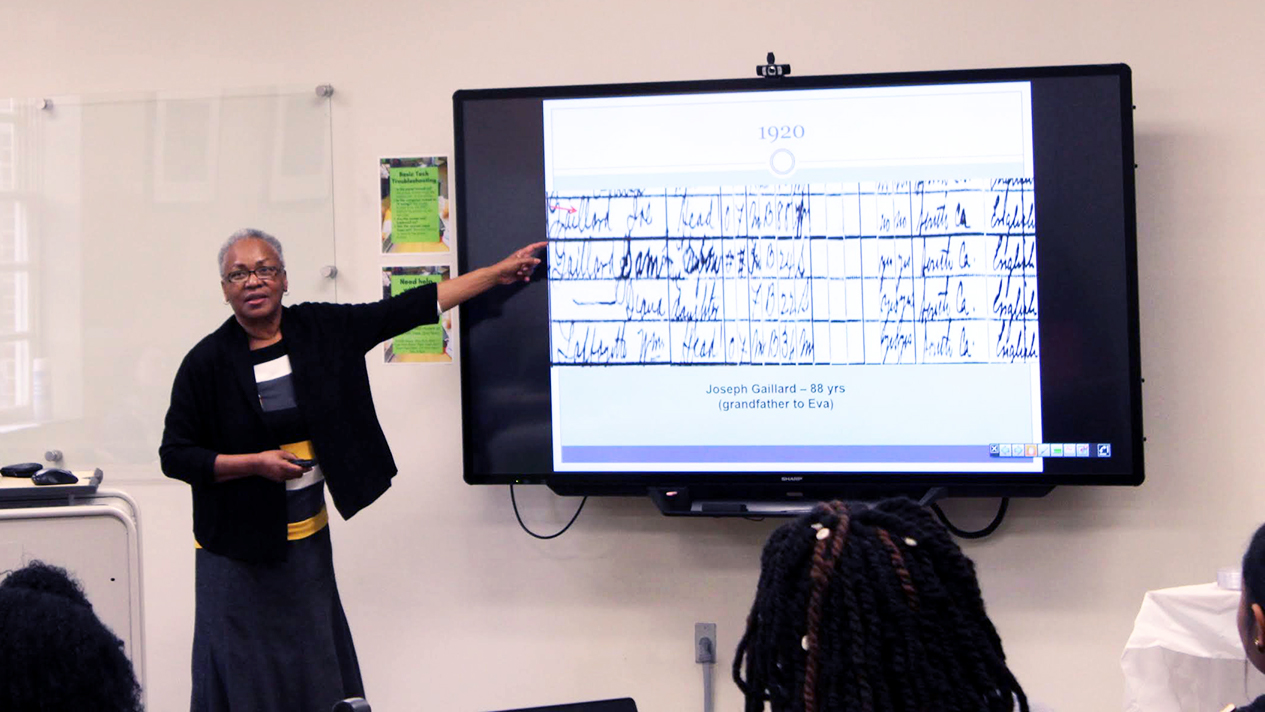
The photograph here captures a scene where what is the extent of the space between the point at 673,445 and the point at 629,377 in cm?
20

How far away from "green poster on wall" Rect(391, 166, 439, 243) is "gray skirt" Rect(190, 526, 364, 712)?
89 cm

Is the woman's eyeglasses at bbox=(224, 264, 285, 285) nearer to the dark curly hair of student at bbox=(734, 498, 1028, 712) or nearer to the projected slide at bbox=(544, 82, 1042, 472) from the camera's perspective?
the projected slide at bbox=(544, 82, 1042, 472)

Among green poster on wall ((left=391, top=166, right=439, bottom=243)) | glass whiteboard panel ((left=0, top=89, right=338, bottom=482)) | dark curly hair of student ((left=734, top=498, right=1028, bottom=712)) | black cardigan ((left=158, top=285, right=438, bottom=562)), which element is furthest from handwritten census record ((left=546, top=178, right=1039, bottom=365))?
dark curly hair of student ((left=734, top=498, right=1028, bottom=712))

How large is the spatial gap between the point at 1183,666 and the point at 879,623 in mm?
1450

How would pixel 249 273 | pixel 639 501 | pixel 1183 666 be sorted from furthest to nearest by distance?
1. pixel 639 501
2. pixel 249 273
3. pixel 1183 666

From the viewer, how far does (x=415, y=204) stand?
294cm

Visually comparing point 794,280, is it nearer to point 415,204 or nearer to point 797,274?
point 797,274

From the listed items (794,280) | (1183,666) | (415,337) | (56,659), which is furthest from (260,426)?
(1183,666)

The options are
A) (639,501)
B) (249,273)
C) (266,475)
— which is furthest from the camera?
(639,501)

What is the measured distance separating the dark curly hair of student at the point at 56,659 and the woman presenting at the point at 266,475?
4.19 ft

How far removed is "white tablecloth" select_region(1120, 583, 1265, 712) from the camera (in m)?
2.09

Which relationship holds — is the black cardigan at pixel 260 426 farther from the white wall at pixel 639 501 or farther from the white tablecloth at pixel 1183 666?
the white tablecloth at pixel 1183 666

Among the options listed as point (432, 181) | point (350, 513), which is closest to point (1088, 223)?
point (432, 181)

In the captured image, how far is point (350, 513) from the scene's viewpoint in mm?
2436
